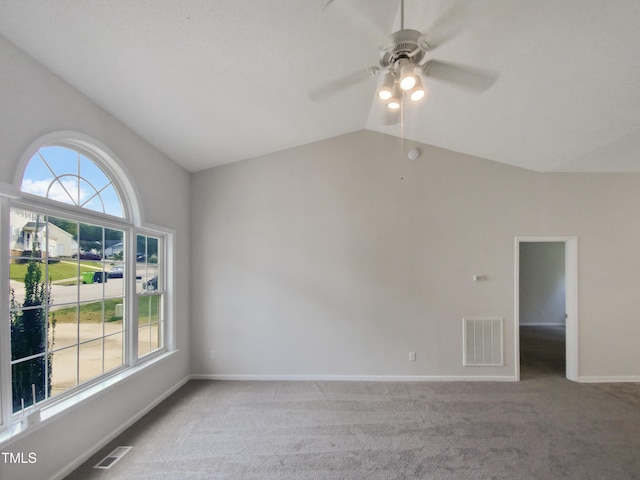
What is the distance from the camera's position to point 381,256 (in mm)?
3979

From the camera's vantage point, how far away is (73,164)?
2.38m

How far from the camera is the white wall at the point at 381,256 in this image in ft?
12.8

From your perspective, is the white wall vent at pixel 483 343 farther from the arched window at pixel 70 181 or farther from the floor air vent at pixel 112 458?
the arched window at pixel 70 181

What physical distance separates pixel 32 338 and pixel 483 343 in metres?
4.65

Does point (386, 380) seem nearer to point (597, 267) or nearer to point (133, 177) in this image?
point (597, 267)

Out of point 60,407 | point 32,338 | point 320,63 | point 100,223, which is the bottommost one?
point 60,407

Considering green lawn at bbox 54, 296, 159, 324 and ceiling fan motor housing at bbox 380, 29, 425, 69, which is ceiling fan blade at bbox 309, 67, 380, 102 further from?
green lawn at bbox 54, 296, 159, 324

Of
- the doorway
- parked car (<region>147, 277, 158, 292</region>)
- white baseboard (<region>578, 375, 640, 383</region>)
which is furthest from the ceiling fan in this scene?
the doorway

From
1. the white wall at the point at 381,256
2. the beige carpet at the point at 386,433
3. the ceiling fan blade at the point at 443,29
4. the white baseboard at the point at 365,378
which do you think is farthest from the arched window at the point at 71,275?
the ceiling fan blade at the point at 443,29

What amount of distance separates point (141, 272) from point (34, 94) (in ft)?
6.28

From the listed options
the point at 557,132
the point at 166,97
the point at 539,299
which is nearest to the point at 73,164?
the point at 166,97

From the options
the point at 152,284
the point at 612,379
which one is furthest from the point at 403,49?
the point at 612,379

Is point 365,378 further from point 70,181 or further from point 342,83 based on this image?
point 70,181

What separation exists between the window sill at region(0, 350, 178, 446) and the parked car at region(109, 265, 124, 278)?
94 cm
